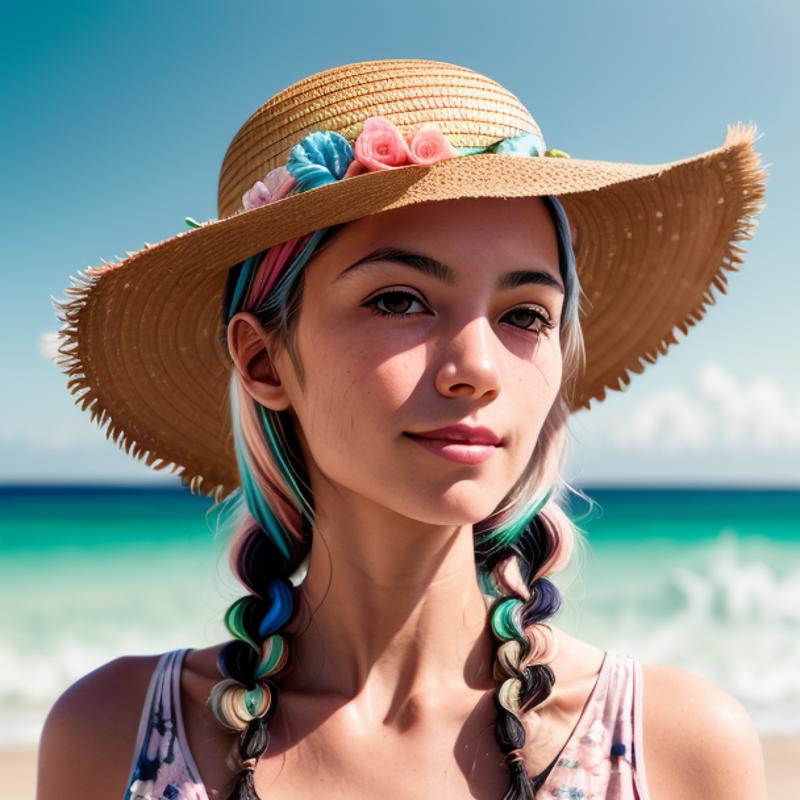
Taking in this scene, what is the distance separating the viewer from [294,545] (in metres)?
1.98

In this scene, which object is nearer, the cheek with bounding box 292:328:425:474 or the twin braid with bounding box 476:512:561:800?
the cheek with bounding box 292:328:425:474

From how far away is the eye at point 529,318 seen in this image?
5.34 ft

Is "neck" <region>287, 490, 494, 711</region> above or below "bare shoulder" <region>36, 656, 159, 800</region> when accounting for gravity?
above

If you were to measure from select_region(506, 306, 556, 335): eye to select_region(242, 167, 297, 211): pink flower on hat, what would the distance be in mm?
457

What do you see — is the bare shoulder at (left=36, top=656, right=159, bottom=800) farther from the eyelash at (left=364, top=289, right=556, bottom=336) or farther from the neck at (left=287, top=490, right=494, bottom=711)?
the eyelash at (left=364, top=289, right=556, bottom=336)

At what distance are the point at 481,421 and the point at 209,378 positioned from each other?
3.19ft

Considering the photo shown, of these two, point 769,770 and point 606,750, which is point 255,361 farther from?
point 769,770

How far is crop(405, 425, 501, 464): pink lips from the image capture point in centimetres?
149

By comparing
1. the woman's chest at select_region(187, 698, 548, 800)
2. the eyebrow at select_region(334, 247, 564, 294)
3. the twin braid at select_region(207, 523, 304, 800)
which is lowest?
the woman's chest at select_region(187, 698, 548, 800)

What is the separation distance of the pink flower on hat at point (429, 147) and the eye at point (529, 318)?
0.29 m

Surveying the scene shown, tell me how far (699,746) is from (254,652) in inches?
32.8

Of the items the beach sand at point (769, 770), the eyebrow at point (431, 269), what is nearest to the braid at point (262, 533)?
the eyebrow at point (431, 269)

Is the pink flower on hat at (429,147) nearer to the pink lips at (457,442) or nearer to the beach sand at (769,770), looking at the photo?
the pink lips at (457,442)

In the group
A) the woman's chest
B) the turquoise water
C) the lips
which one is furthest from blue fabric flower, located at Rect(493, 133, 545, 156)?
the woman's chest
